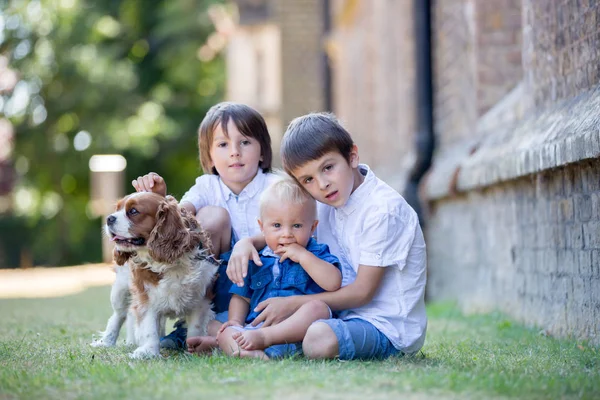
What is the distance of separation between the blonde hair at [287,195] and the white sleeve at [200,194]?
915mm

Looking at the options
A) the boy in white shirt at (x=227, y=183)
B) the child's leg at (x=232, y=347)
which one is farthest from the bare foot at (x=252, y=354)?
the boy in white shirt at (x=227, y=183)

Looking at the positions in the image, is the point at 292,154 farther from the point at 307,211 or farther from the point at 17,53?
the point at 17,53

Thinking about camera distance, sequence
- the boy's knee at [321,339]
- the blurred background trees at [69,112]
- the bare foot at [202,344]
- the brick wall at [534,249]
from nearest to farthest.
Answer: the boy's knee at [321,339] → the bare foot at [202,344] → the brick wall at [534,249] → the blurred background trees at [69,112]

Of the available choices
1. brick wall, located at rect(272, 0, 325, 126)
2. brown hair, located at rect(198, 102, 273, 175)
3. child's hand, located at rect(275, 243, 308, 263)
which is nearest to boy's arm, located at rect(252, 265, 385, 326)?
child's hand, located at rect(275, 243, 308, 263)

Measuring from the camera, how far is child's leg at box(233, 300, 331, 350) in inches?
189

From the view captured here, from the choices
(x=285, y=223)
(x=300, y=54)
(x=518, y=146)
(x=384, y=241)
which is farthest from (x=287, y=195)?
(x=300, y=54)

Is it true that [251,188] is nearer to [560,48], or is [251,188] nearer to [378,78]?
[560,48]

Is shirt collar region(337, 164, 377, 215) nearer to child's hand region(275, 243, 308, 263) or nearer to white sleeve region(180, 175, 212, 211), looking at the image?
child's hand region(275, 243, 308, 263)

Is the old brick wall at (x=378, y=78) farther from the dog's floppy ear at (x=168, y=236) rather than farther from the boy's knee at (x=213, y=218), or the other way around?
the dog's floppy ear at (x=168, y=236)

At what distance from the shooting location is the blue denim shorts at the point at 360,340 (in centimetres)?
477

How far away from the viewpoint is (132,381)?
13.3ft

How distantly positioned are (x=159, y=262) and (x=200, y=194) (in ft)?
Answer: 3.02

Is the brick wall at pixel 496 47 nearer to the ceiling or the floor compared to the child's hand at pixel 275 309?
nearer to the ceiling

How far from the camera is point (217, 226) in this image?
559cm
